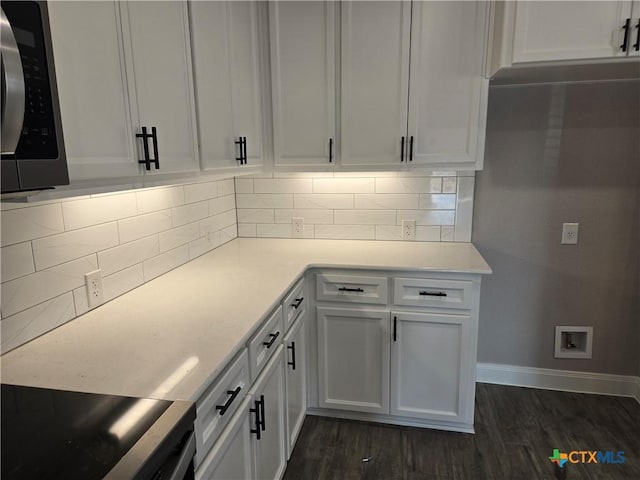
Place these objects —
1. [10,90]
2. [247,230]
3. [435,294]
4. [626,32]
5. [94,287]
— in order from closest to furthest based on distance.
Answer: [10,90]
[94,287]
[626,32]
[435,294]
[247,230]

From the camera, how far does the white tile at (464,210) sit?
2.51m

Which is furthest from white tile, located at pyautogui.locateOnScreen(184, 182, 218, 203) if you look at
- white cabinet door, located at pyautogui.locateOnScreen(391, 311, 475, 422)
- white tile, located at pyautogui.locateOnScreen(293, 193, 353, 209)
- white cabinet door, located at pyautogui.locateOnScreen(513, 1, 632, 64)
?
white cabinet door, located at pyautogui.locateOnScreen(513, 1, 632, 64)

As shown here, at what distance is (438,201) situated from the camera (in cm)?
255

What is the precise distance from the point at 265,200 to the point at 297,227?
0.28m

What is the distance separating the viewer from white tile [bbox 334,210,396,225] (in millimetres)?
2629

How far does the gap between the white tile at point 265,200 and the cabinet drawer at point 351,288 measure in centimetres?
72

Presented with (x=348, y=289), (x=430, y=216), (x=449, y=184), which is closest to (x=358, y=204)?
(x=430, y=216)

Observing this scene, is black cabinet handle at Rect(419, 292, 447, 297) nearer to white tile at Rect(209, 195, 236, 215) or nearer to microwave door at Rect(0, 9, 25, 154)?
white tile at Rect(209, 195, 236, 215)

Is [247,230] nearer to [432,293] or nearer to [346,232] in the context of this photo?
[346,232]

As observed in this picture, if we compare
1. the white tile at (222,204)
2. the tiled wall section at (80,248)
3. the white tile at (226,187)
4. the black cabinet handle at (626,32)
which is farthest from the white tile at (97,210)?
the black cabinet handle at (626,32)

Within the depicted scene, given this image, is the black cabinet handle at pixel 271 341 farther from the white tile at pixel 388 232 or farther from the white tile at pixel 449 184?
the white tile at pixel 449 184

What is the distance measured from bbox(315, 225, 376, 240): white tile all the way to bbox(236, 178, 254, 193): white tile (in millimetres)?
518

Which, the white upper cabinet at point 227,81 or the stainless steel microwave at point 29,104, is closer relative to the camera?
the stainless steel microwave at point 29,104

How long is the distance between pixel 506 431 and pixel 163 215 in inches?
84.1
